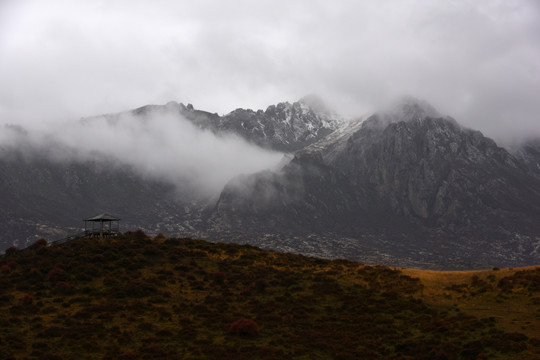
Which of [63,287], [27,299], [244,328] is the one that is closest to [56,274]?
[63,287]

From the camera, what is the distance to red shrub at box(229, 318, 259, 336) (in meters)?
46.8

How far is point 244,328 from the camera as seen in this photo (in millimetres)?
46750

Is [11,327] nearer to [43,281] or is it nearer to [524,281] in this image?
[43,281]

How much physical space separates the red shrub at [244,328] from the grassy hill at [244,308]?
133 mm

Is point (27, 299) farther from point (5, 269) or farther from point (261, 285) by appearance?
point (261, 285)

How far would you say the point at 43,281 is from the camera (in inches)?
2378

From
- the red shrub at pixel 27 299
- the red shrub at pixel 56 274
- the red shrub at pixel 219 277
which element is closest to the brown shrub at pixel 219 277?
the red shrub at pixel 219 277

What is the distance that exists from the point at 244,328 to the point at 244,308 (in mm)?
7416

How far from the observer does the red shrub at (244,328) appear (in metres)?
46.8

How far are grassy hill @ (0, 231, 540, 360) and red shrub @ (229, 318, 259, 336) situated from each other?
133mm

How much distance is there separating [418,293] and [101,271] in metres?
38.7

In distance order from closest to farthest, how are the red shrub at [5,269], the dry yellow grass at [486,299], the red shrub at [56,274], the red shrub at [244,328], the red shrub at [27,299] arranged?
the dry yellow grass at [486,299] → the red shrub at [244,328] → the red shrub at [27,299] → the red shrub at [56,274] → the red shrub at [5,269]

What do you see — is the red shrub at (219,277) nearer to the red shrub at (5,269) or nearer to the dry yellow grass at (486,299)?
the dry yellow grass at (486,299)

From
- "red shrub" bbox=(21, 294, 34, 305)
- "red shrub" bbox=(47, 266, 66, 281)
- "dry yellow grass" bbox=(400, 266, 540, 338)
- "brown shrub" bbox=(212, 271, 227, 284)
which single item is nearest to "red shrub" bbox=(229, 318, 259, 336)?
"brown shrub" bbox=(212, 271, 227, 284)
